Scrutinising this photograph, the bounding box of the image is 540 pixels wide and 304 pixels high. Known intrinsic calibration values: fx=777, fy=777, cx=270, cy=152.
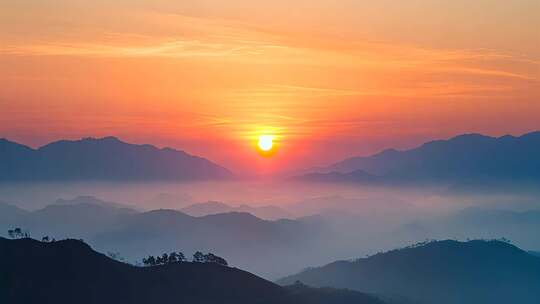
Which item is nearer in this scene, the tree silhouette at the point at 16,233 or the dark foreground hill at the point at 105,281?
the dark foreground hill at the point at 105,281

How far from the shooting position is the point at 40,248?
12456 cm

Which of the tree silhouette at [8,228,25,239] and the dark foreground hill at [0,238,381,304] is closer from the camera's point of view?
the dark foreground hill at [0,238,381,304]

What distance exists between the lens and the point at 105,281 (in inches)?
4889

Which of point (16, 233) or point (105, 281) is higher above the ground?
point (16, 233)

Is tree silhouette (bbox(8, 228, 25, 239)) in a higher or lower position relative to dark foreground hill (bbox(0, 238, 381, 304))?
higher

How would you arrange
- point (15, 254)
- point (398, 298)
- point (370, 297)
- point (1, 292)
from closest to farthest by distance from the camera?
point (1, 292)
point (15, 254)
point (370, 297)
point (398, 298)

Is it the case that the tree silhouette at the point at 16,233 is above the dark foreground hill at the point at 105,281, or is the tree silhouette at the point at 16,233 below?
above

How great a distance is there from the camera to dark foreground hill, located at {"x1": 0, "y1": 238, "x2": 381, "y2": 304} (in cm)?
11762

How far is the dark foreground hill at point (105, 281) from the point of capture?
118m

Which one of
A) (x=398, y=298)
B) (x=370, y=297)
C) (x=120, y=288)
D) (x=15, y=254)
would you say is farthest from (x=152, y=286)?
(x=398, y=298)

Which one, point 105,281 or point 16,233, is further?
point 16,233

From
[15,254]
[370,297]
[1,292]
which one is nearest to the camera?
[1,292]

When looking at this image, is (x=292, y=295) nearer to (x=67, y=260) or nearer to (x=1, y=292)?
(x=67, y=260)

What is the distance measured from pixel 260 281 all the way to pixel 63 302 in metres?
36.4
